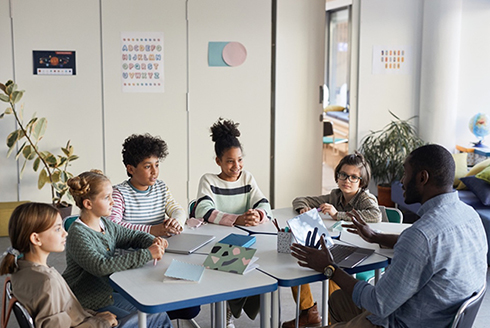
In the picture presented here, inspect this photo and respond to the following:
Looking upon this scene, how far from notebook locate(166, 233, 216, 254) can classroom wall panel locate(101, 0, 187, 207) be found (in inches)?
112

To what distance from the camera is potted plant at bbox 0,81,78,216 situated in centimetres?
508

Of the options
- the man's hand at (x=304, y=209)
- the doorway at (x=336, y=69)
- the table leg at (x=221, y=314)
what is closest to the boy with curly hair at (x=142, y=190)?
the table leg at (x=221, y=314)

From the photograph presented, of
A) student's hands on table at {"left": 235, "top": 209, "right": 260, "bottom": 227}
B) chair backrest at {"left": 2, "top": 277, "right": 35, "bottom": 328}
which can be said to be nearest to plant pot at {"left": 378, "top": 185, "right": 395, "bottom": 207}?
student's hands on table at {"left": 235, "top": 209, "right": 260, "bottom": 227}

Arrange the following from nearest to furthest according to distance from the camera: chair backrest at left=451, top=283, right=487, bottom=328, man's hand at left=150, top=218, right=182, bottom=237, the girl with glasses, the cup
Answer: chair backrest at left=451, top=283, right=487, bottom=328, the cup, man's hand at left=150, top=218, right=182, bottom=237, the girl with glasses

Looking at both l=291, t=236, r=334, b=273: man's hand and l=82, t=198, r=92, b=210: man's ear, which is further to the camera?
l=82, t=198, r=92, b=210: man's ear

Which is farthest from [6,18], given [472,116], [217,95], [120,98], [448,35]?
[472,116]

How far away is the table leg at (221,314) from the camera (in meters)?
3.03

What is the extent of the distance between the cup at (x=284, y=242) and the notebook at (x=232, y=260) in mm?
184

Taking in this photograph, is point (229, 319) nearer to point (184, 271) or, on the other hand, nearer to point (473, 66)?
point (184, 271)

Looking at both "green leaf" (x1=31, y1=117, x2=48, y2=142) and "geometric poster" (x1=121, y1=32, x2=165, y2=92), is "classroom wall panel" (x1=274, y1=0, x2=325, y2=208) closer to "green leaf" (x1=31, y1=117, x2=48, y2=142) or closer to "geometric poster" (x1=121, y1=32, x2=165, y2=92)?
"geometric poster" (x1=121, y1=32, x2=165, y2=92)

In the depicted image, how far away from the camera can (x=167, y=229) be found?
2.93 metres

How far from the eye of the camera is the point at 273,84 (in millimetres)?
5902

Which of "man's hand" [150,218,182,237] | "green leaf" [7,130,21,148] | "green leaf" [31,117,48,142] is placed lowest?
"man's hand" [150,218,182,237]

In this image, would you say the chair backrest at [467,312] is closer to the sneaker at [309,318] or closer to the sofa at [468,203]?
the sneaker at [309,318]
